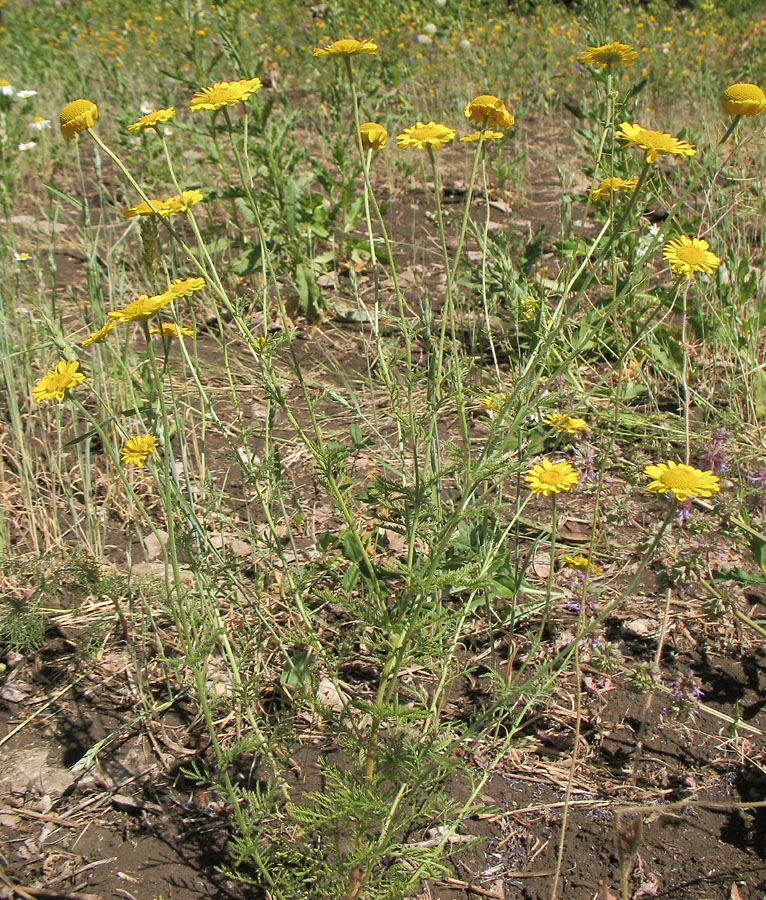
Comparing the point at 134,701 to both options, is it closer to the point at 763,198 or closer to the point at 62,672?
the point at 62,672

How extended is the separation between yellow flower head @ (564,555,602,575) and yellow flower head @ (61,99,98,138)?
1171 mm

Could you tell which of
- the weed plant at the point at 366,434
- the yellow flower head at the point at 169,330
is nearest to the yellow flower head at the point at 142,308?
the weed plant at the point at 366,434

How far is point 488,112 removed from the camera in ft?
4.12

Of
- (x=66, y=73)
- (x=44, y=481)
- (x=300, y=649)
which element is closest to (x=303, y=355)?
(x=44, y=481)

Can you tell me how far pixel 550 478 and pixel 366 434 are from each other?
3.83ft

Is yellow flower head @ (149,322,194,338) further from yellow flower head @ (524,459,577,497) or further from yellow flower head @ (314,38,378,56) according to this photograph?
yellow flower head @ (524,459,577,497)

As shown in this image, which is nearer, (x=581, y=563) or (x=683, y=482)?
(x=683, y=482)

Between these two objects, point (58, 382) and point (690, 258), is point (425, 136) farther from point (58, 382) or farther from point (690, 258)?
point (58, 382)

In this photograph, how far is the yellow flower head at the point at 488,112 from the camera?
1230 millimetres

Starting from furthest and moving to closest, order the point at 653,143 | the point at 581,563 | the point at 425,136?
the point at 581,563, the point at 425,136, the point at 653,143

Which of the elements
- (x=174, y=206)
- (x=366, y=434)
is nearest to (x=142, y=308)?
(x=174, y=206)

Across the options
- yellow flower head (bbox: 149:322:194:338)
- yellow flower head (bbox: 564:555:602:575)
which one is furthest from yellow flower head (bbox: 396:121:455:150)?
yellow flower head (bbox: 564:555:602:575)

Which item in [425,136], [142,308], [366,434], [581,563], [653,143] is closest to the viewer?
[142,308]

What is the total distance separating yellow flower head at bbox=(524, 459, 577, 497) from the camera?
1.25 meters
